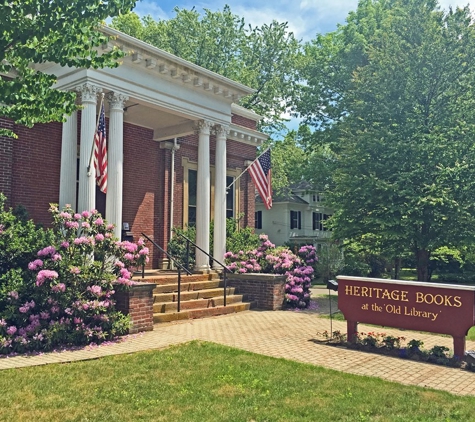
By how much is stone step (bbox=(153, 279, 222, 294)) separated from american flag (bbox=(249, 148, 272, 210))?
3.19 metres

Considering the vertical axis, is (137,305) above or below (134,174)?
below

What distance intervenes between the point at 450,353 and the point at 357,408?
3.51m

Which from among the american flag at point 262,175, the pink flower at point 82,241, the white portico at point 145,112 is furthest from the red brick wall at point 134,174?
the pink flower at point 82,241

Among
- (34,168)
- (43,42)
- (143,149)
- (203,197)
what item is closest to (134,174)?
(143,149)

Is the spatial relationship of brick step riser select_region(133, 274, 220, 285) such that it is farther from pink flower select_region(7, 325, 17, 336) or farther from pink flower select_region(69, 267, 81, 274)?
pink flower select_region(7, 325, 17, 336)

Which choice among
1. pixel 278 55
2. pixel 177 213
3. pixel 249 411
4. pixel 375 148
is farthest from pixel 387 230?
pixel 278 55

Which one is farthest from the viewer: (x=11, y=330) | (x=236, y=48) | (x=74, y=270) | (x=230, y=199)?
(x=236, y=48)

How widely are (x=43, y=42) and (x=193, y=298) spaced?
698cm

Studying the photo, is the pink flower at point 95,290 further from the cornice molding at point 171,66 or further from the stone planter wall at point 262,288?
the stone planter wall at point 262,288

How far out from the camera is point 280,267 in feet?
43.6

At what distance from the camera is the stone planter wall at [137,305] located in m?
8.88

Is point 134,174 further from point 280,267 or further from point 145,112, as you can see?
point 280,267

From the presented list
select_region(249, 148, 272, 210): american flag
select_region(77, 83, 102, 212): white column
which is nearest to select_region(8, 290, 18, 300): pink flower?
select_region(77, 83, 102, 212): white column

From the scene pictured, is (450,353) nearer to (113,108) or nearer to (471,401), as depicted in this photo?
(471,401)
